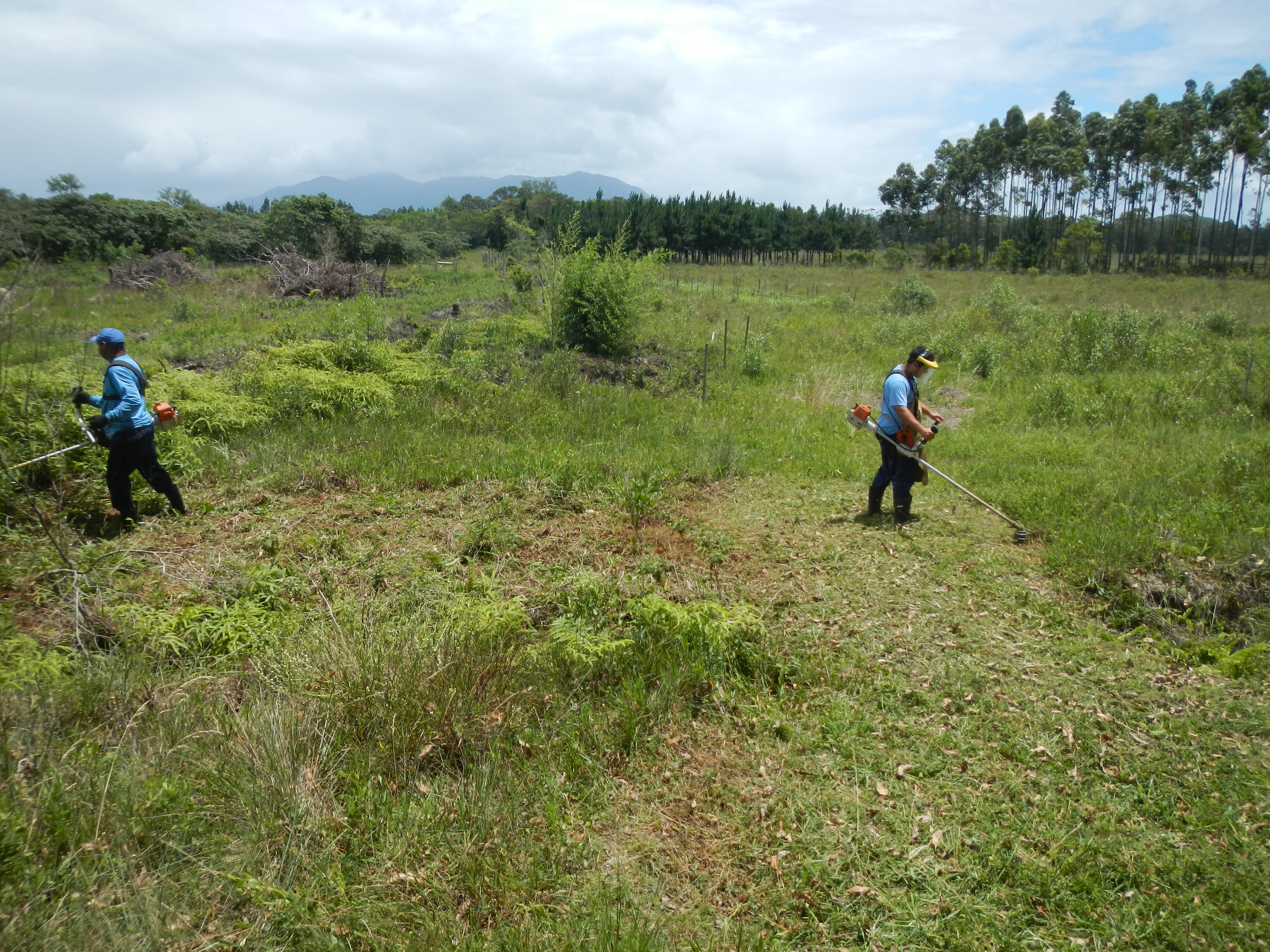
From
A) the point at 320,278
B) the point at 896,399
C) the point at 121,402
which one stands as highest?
the point at 320,278

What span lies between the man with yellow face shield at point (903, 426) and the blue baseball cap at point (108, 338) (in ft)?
25.0

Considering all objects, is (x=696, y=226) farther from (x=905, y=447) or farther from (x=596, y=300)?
(x=905, y=447)

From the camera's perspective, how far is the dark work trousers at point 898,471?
7.61 meters

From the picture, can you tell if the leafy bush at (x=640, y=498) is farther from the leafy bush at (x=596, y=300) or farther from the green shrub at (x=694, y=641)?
the leafy bush at (x=596, y=300)

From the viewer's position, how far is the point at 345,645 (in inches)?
171

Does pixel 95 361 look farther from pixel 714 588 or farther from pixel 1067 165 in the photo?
pixel 1067 165

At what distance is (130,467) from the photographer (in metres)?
6.80

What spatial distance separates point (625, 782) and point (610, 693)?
30.7 inches

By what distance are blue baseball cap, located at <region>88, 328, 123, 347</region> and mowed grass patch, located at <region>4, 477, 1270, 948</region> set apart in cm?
235

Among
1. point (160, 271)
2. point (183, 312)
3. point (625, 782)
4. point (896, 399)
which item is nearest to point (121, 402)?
point (625, 782)

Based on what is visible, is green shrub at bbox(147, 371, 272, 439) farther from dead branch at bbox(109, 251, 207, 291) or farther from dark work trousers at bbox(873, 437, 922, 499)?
dead branch at bbox(109, 251, 207, 291)

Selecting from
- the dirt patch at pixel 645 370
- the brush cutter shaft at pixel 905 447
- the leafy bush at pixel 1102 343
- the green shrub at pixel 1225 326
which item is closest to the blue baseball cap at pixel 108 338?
the brush cutter shaft at pixel 905 447

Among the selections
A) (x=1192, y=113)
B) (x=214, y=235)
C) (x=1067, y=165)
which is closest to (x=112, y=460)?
(x=214, y=235)

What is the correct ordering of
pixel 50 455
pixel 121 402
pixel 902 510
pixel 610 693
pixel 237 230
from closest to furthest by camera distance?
pixel 610 693 < pixel 50 455 < pixel 121 402 < pixel 902 510 < pixel 237 230
